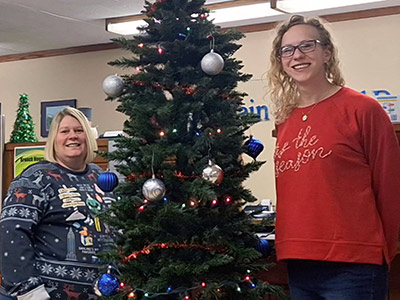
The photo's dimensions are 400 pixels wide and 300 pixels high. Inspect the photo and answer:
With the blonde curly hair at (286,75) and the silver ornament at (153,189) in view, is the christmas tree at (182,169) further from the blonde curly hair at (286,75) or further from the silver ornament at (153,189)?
the blonde curly hair at (286,75)

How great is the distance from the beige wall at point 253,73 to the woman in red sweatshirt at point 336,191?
280cm

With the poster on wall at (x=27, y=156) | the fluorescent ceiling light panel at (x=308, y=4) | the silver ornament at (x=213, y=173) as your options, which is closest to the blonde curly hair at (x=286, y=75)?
the silver ornament at (x=213, y=173)

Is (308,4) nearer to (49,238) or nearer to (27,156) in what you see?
(27,156)

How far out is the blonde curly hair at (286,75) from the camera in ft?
6.38

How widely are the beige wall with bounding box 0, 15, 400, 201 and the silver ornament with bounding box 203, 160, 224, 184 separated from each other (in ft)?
9.30

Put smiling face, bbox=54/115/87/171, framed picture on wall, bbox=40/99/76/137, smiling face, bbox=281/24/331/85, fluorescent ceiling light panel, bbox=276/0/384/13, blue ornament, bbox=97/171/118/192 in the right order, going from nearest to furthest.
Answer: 1. smiling face, bbox=281/24/331/85
2. blue ornament, bbox=97/171/118/192
3. smiling face, bbox=54/115/87/171
4. fluorescent ceiling light panel, bbox=276/0/384/13
5. framed picture on wall, bbox=40/99/76/137

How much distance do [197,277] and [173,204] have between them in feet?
0.79

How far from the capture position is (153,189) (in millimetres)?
1877

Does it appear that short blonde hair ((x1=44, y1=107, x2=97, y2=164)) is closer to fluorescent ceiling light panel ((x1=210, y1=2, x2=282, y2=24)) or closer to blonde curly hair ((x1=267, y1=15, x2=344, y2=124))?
blonde curly hair ((x1=267, y1=15, x2=344, y2=124))

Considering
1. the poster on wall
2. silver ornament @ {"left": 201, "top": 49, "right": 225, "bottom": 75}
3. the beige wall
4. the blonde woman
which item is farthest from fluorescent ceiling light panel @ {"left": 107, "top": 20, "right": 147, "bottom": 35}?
silver ornament @ {"left": 201, "top": 49, "right": 225, "bottom": 75}

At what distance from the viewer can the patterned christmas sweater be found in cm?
242

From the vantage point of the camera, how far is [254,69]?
6.25 metres

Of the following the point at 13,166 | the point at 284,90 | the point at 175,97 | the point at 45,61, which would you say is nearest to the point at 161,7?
the point at 175,97

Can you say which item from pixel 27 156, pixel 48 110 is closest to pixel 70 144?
pixel 27 156
